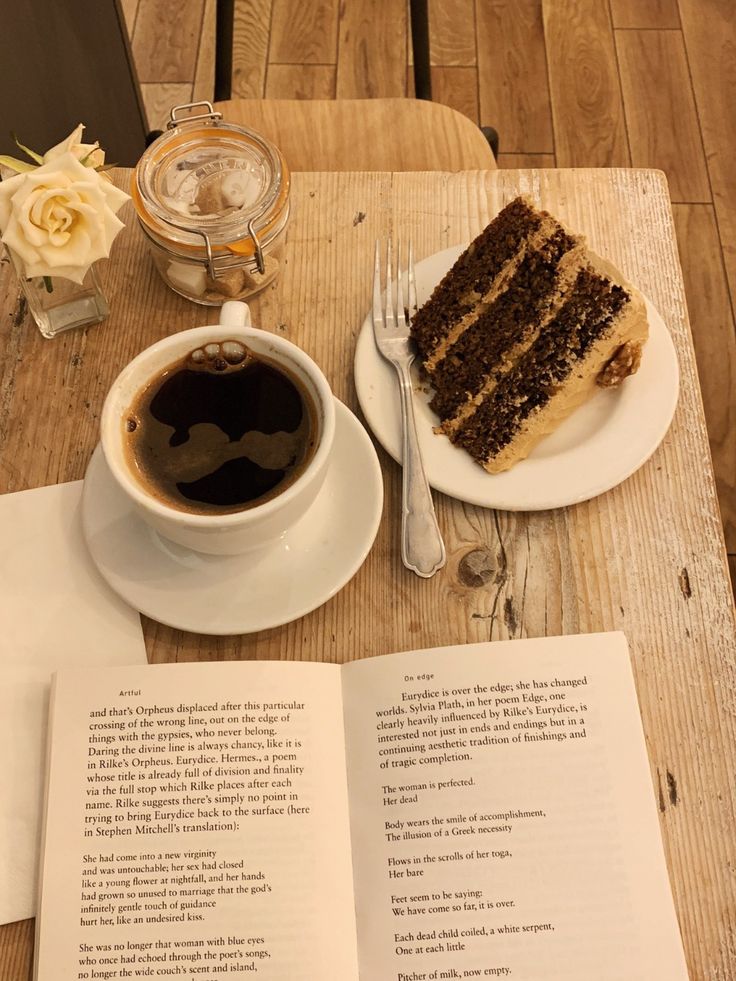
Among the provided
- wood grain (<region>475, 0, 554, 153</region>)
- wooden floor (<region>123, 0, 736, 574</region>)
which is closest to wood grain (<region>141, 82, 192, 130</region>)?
wooden floor (<region>123, 0, 736, 574</region>)

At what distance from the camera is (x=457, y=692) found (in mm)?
650

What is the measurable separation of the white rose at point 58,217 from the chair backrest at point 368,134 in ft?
1.30

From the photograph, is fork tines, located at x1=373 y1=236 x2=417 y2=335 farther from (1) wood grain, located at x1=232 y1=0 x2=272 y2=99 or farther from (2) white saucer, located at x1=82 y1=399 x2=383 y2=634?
(1) wood grain, located at x1=232 y1=0 x2=272 y2=99

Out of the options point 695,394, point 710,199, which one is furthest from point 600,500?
point 710,199

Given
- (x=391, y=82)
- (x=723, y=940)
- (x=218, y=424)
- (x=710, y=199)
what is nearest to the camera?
(x=723, y=940)

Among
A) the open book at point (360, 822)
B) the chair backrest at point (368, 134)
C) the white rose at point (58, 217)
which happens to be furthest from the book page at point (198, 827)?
the chair backrest at point (368, 134)

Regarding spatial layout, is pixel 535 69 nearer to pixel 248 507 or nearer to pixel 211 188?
pixel 211 188

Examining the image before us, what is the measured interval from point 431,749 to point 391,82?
177cm

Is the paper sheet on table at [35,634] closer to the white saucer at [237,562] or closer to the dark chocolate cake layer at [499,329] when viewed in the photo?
the white saucer at [237,562]

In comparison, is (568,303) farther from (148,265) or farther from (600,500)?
(148,265)

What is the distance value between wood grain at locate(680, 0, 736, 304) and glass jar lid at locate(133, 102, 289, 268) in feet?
4.06

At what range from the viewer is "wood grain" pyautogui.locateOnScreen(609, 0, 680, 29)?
2.10 metres

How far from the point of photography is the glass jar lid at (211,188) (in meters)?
0.79

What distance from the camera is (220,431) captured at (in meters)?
0.69
